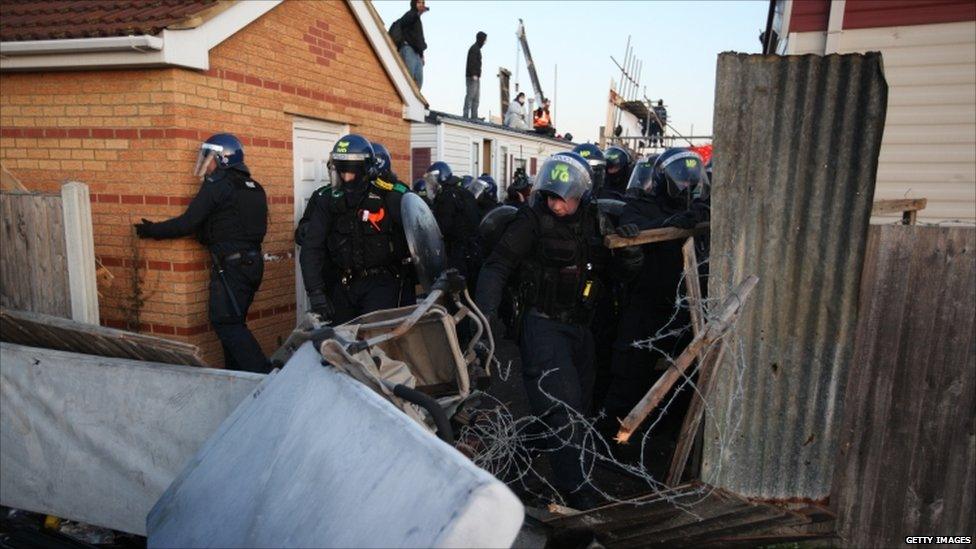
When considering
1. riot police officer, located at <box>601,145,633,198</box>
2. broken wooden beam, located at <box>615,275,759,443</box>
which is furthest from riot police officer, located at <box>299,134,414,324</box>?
riot police officer, located at <box>601,145,633,198</box>

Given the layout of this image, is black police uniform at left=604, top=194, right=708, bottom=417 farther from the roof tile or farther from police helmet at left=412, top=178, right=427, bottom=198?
police helmet at left=412, top=178, right=427, bottom=198

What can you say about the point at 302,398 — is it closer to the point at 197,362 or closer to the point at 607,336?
the point at 197,362

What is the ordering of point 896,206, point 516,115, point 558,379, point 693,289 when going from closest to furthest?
1. point 693,289
2. point 558,379
3. point 896,206
4. point 516,115

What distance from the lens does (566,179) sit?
12.4ft

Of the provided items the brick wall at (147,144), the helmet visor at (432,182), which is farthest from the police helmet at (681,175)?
the helmet visor at (432,182)

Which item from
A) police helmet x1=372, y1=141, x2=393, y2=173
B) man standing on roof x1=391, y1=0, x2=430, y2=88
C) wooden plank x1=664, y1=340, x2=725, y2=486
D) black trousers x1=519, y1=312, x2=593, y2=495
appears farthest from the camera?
man standing on roof x1=391, y1=0, x2=430, y2=88

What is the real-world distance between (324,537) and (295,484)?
27 centimetres

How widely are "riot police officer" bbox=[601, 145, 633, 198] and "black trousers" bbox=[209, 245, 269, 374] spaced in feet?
13.1

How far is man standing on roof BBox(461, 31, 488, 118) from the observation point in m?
15.5

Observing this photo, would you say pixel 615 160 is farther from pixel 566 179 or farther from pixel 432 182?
pixel 566 179

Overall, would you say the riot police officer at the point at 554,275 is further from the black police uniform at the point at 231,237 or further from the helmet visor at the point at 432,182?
the helmet visor at the point at 432,182

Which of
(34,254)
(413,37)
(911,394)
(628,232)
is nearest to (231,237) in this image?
(34,254)

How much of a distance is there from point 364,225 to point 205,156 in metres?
1.47

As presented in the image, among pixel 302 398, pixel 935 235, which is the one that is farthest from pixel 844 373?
pixel 302 398
